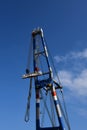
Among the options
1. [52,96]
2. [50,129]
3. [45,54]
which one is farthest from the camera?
[45,54]

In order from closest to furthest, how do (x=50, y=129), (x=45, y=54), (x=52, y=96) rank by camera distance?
(x=50, y=129) < (x=52, y=96) < (x=45, y=54)

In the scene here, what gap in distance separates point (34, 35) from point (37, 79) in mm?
12654

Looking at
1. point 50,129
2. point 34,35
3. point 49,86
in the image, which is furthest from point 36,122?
point 34,35

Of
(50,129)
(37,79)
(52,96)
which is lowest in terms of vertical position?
(50,129)

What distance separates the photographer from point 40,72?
69.7m

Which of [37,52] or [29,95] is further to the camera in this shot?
[37,52]

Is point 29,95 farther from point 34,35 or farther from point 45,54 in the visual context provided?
point 34,35

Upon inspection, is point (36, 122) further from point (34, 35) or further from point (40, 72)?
point (34, 35)

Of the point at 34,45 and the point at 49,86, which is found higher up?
the point at 34,45

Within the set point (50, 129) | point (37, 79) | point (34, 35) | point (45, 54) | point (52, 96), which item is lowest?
point (50, 129)

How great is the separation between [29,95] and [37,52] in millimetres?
11344

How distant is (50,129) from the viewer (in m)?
62.6

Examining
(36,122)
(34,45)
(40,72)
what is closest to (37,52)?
(34,45)

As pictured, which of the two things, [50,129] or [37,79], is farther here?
[37,79]
